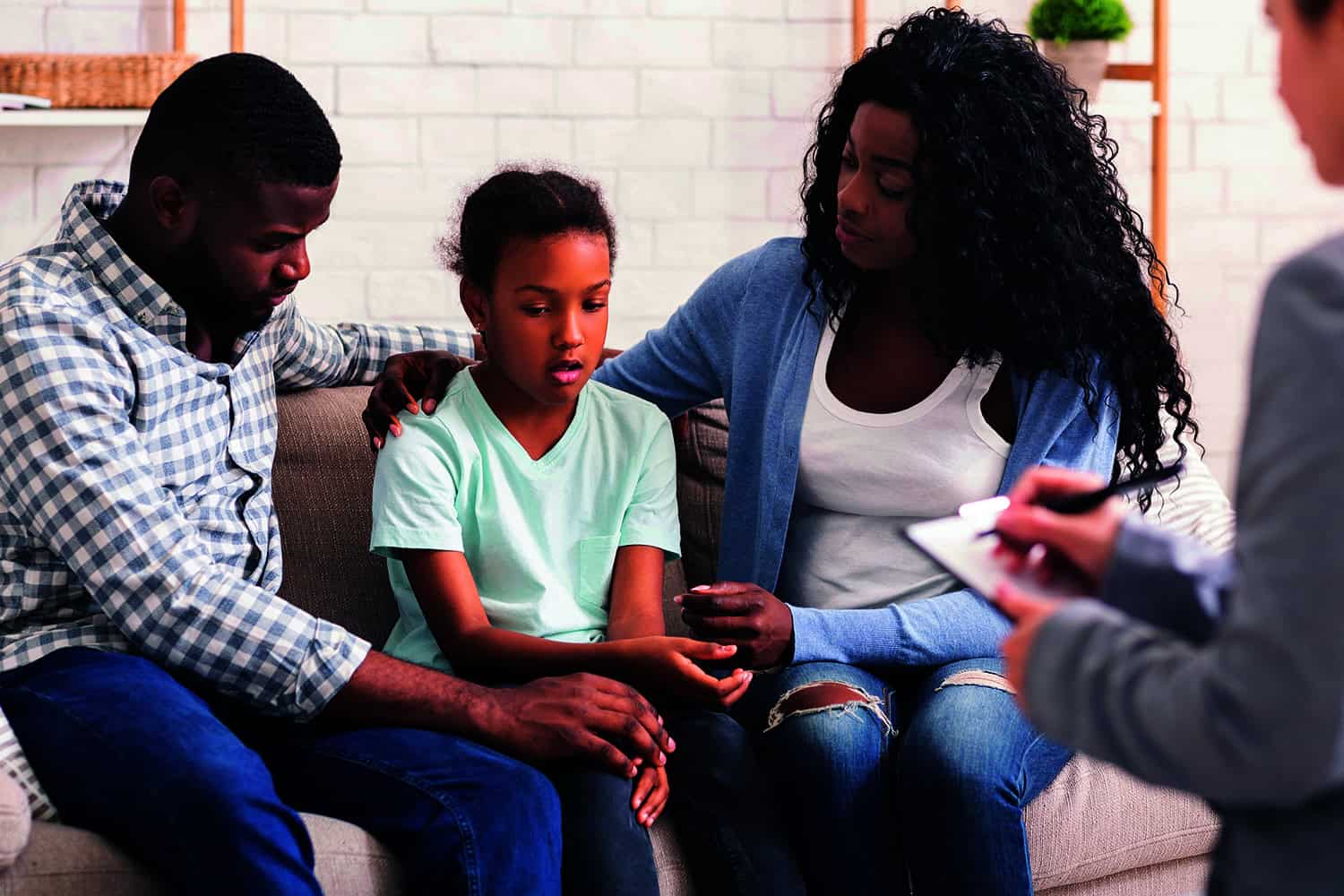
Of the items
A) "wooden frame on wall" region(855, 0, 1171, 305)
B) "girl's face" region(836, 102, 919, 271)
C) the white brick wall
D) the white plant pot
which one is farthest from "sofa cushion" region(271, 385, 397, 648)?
the white plant pot

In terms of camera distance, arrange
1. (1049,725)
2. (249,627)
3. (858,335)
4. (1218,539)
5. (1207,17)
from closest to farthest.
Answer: (1049,725)
(249,627)
(858,335)
(1218,539)
(1207,17)

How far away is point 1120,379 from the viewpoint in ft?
5.32

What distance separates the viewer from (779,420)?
5.48 ft

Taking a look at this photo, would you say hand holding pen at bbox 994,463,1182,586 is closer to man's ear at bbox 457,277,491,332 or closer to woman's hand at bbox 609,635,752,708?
woman's hand at bbox 609,635,752,708

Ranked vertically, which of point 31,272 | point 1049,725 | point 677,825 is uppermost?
point 31,272

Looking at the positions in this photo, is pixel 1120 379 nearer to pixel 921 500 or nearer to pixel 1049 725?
pixel 921 500

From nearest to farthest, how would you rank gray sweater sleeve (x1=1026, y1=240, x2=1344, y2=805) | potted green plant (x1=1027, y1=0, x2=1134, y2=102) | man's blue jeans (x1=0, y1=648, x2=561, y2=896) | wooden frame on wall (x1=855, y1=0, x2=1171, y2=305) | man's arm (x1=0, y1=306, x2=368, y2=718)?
1. gray sweater sleeve (x1=1026, y1=240, x2=1344, y2=805)
2. man's blue jeans (x1=0, y1=648, x2=561, y2=896)
3. man's arm (x1=0, y1=306, x2=368, y2=718)
4. potted green plant (x1=1027, y1=0, x2=1134, y2=102)
5. wooden frame on wall (x1=855, y1=0, x2=1171, y2=305)

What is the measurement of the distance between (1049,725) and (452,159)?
2.34 metres

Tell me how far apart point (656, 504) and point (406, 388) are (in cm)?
32

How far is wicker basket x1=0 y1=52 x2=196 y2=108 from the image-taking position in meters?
2.49

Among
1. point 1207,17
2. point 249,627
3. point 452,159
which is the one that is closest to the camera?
point 249,627

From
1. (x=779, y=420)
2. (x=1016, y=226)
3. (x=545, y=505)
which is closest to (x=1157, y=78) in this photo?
(x=1016, y=226)

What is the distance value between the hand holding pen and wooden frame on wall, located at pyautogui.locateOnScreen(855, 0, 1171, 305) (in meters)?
2.15

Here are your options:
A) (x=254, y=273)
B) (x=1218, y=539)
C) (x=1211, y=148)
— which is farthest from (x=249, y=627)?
(x=1211, y=148)
